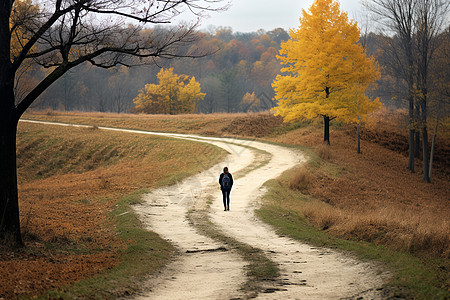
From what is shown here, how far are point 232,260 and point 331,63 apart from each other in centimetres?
2420

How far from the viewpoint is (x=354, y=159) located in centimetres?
3089

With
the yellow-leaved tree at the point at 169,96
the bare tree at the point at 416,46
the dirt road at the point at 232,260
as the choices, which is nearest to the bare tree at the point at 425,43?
the bare tree at the point at 416,46

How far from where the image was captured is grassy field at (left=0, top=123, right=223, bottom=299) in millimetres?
7188

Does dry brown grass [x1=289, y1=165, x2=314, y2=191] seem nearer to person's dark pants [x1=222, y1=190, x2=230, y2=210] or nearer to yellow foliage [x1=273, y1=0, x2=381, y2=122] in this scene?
person's dark pants [x1=222, y1=190, x2=230, y2=210]

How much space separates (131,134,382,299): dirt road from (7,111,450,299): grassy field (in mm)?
683

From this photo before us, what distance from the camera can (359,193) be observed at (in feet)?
73.7

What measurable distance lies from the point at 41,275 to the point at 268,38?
14801 cm

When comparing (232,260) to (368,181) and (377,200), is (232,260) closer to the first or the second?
(377,200)

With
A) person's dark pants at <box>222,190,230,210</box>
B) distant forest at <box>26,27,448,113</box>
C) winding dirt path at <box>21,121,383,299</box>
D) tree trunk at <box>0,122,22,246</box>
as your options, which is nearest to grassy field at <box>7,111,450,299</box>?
winding dirt path at <box>21,121,383,299</box>

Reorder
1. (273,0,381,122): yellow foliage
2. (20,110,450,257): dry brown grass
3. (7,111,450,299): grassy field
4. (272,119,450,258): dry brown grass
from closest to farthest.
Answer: (7,111,450,299): grassy field
(272,119,450,258): dry brown grass
(20,110,450,257): dry brown grass
(273,0,381,122): yellow foliage

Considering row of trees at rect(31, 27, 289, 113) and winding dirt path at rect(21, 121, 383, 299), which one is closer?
winding dirt path at rect(21, 121, 383, 299)

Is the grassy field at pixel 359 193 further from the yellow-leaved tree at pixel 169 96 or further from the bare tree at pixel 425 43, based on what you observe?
the yellow-leaved tree at pixel 169 96

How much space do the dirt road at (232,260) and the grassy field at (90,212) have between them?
2.08 feet

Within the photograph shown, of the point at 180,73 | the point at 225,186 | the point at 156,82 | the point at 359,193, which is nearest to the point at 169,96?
the point at 156,82
